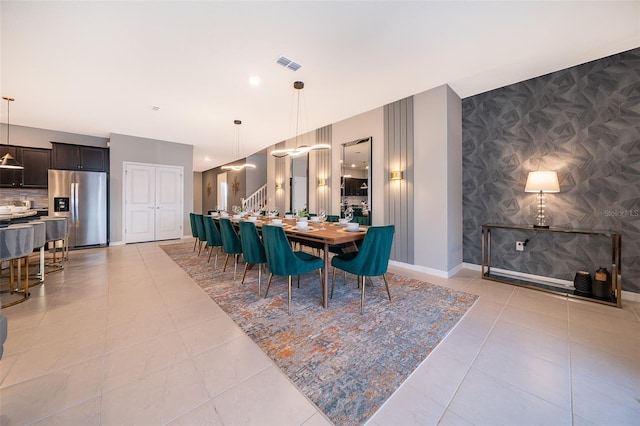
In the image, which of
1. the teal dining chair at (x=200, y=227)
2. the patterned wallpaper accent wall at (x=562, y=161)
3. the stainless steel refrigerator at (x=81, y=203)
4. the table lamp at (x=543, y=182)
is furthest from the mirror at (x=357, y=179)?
the stainless steel refrigerator at (x=81, y=203)

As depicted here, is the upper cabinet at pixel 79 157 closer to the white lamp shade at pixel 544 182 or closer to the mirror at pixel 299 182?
the mirror at pixel 299 182

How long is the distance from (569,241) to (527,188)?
3.08 ft

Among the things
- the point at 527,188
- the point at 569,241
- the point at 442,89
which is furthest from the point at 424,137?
the point at 569,241

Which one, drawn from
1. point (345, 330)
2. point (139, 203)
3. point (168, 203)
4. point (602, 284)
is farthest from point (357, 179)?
point (139, 203)

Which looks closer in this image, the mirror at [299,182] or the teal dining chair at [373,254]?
the teal dining chair at [373,254]

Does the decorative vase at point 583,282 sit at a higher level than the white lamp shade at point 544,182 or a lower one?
lower

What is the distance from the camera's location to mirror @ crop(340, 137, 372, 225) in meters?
4.92

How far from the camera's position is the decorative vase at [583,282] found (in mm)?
2955

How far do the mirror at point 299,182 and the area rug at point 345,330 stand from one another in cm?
315

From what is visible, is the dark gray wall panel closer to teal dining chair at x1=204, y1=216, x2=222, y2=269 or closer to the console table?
the console table

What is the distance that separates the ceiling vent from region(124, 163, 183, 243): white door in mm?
5731

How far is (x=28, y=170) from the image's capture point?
18.2 feet

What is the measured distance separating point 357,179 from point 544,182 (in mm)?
2929

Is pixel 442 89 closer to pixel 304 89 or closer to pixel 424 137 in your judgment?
pixel 424 137
